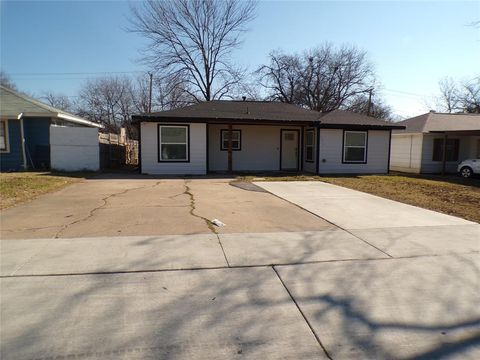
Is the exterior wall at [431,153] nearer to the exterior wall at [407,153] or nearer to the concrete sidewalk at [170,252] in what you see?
the exterior wall at [407,153]

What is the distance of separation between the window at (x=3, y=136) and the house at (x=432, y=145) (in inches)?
856

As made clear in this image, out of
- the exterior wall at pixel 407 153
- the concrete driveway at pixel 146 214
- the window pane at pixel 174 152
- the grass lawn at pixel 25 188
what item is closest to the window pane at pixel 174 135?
the window pane at pixel 174 152

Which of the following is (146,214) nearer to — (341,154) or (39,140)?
(341,154)

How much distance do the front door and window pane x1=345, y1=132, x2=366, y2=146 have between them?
269cm

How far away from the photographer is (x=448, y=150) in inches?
832

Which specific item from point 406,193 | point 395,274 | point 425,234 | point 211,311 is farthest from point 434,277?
point 406,193

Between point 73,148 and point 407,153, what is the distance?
61.6ft

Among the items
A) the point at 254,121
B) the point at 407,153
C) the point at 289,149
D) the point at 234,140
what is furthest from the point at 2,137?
the point at 407,153

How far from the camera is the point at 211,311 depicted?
3.31m

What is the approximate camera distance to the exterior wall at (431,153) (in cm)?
2056

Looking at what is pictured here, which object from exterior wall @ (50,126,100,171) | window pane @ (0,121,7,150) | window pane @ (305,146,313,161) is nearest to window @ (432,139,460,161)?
window pane @ (305,146,313,161)

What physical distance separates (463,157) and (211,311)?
23.0m

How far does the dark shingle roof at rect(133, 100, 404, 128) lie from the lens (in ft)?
52.5

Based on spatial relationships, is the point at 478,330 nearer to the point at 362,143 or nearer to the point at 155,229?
the point at 155,229
